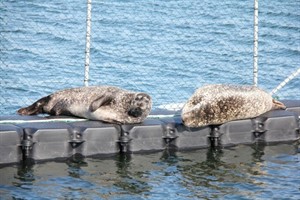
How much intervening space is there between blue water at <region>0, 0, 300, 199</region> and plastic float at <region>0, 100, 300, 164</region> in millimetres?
144

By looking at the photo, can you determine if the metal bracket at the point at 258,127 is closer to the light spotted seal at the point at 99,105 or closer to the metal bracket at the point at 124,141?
the light spotted seal at the point at 99,105

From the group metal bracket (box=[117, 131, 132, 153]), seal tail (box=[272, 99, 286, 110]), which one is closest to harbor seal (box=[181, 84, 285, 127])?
seal tail (box=[272, 99, 286, 110])

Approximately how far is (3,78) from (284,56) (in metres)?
5.91

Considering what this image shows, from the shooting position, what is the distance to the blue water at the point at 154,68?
33.7 feet

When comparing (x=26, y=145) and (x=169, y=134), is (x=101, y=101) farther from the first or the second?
(x=26, y=145)

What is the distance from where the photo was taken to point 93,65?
750 inches

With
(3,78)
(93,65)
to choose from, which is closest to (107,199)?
(3,78)

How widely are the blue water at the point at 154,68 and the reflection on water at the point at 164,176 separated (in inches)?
0.4

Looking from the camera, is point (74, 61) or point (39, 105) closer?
point (39, 105)

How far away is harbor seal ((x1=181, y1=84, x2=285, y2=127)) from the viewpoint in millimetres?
11602

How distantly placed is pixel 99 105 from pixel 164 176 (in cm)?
137

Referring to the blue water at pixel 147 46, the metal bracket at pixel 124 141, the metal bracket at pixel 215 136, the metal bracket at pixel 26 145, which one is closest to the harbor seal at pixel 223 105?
the metal bracket at pixel 215 136

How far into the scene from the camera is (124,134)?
11.3 metres

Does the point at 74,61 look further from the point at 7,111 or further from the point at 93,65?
the point at 7,111
